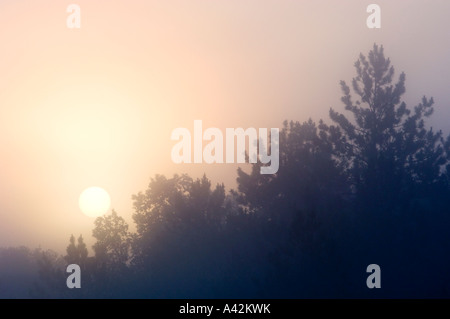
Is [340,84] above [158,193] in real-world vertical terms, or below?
above

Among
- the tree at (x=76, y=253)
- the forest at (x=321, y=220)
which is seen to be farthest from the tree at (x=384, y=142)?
the tree at (x=76, y=253)

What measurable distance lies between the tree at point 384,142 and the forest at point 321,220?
66 millimetres

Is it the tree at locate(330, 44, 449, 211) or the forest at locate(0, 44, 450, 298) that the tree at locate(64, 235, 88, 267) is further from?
the tree at locate(330, 44, 449, 211)

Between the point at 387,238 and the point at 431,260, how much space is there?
242 centimetres

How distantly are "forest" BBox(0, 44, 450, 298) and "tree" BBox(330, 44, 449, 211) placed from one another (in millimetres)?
66

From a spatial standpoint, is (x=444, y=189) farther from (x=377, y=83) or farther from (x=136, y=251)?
(x=136, y=251)

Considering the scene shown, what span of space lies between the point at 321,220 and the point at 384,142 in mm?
10754

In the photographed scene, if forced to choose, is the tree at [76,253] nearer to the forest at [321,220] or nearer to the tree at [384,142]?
the forest at [321,220]

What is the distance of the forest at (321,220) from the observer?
95.7 feet

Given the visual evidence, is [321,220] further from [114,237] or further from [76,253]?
[114,237]

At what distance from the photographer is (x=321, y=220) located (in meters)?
29.3

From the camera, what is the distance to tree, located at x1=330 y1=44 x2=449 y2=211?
3522 centimetres

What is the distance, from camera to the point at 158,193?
154 feet
